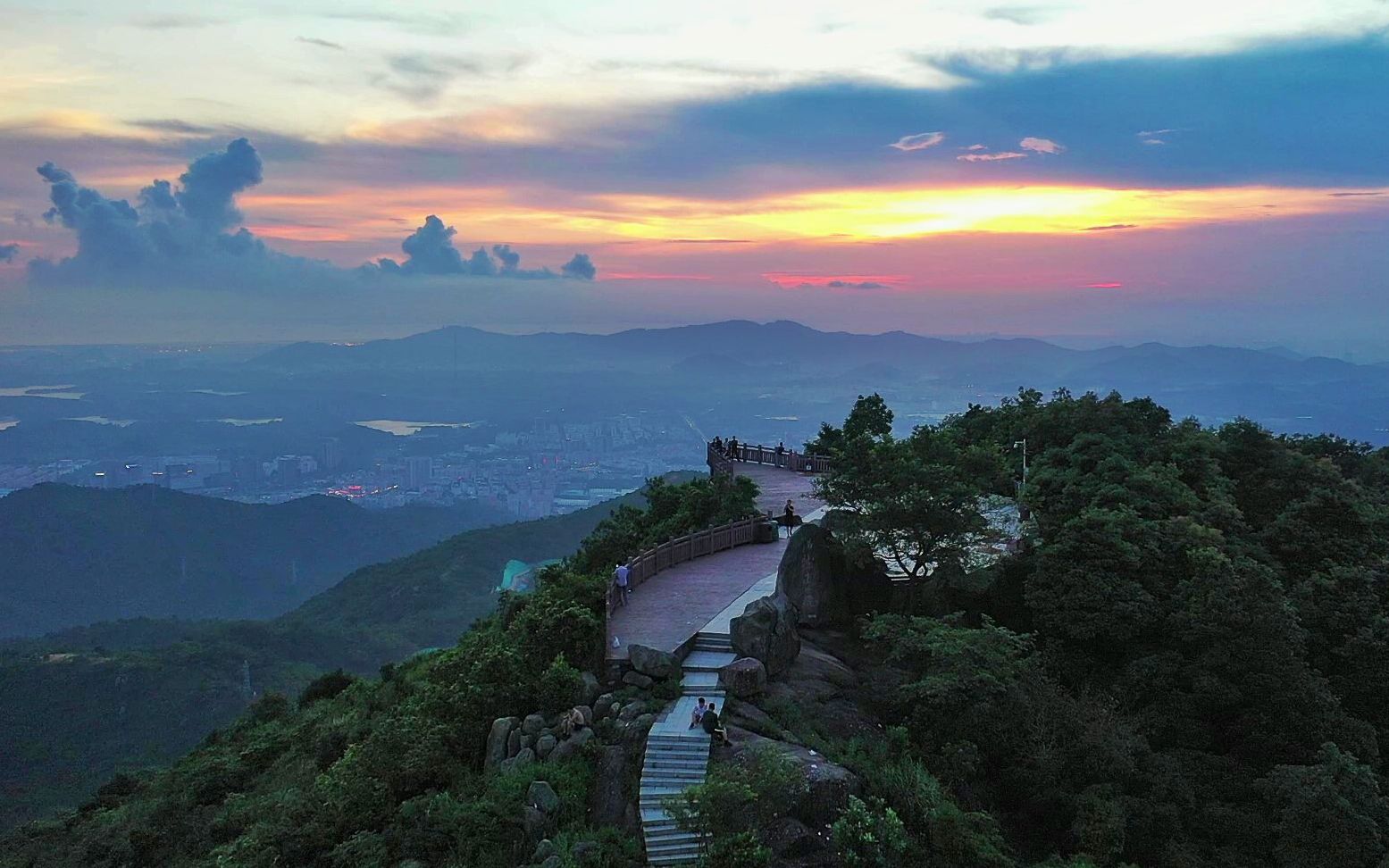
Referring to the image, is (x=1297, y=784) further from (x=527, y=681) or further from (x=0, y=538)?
(x=0, y=538)

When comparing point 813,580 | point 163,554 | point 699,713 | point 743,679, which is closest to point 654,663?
point 743,679

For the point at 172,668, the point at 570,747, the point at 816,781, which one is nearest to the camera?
the point at 816,781

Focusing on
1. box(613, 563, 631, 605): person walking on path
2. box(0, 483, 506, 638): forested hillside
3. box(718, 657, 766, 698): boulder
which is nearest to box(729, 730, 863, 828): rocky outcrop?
box(718, 657, 766, 698): boulder

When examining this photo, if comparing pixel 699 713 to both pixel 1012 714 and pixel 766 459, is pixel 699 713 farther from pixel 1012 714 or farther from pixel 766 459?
pixel 766 459

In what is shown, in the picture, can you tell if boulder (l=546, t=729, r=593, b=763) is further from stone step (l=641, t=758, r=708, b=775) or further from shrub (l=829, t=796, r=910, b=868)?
shrub (l=829, t=796, r=910, b=868)

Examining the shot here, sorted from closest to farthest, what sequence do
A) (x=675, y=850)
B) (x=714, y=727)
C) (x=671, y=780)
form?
(x=675, y=850) → (x=671, y=780) → (x=714, y=727)

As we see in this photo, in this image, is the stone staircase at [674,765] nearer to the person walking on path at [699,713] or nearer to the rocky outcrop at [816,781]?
the person walking on path at [699,713]

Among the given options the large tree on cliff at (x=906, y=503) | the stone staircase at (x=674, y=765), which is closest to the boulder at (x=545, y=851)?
the stone staircase at (x=674, y=765)
